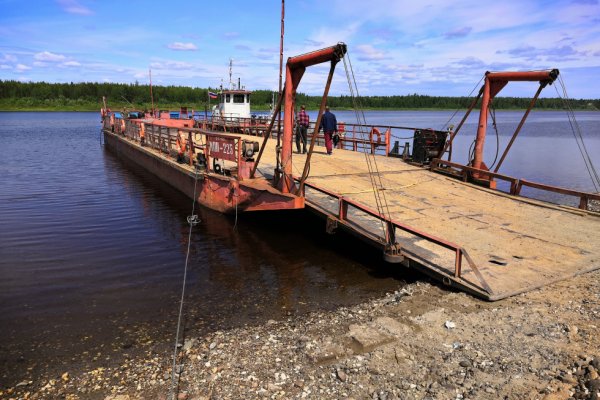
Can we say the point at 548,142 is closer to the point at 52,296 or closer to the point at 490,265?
the point at 490,265

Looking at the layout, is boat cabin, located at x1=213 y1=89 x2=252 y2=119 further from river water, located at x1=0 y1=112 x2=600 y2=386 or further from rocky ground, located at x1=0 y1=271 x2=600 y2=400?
rocky ground, located at x1=0 y1=271 x2=600 y2=400

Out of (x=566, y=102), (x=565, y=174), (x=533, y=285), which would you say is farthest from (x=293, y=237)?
(x=565, y=174)

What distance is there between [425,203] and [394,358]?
5333 mm

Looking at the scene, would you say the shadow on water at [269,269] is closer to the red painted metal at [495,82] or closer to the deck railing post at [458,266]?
the deck railing post at [458,266]

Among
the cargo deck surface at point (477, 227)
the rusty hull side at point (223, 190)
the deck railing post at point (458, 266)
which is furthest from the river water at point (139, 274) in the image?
the deck railing post at point (458, 266)

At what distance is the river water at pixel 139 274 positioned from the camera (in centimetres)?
556

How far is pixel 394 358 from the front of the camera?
4.46 metres

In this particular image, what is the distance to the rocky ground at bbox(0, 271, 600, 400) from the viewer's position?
13.0 ft

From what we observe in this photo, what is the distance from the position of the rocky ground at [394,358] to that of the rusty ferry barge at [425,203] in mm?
627

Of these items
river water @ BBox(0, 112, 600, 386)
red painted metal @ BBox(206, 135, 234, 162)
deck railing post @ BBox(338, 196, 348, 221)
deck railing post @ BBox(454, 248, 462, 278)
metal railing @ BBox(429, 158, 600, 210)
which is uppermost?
red painted metal @ BBox(206, 135, 234, 162)

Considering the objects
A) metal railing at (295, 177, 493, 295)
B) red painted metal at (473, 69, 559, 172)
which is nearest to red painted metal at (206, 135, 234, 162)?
metal railing at (295, 177, 493, 295)

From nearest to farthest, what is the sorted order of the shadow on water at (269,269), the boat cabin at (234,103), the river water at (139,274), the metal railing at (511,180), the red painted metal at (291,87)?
the river water at (139,274) → the shadow on water at (269,269) → the red painted metal at (291,87) → the metal railing at (511,180) → the boat cabin at (234,103)

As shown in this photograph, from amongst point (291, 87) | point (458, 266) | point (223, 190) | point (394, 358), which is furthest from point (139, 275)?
point (458, 266)

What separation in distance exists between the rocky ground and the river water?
571 mm
